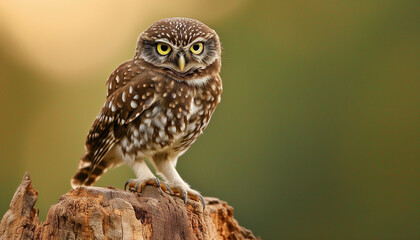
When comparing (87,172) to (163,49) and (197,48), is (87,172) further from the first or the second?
(197,48)

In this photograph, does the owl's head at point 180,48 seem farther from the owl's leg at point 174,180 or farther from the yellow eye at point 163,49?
the owl's leg at point 174,180

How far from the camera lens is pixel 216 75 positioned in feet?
10.7

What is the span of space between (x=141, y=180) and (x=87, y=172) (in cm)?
78

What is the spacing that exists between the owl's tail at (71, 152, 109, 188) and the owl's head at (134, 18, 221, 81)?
87 centimetres

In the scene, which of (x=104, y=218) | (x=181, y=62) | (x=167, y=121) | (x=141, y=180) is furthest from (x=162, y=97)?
(x=104, y=218)

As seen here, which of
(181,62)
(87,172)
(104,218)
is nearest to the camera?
(104,218)

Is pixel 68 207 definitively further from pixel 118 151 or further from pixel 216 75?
pixel 216 75

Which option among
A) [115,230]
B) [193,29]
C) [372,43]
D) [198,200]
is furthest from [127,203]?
[372,43]

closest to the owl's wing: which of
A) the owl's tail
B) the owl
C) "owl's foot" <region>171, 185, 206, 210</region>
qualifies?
the owl

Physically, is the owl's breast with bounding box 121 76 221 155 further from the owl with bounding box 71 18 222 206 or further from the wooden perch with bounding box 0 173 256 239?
the wooden perch with bounding box 0 173 256 239

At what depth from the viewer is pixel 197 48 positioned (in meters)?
3.03

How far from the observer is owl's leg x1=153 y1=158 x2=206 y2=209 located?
3057 millimetres

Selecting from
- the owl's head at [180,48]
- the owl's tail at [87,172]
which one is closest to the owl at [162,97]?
the owl's head at [180,48]

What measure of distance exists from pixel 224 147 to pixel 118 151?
109 inches
